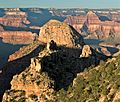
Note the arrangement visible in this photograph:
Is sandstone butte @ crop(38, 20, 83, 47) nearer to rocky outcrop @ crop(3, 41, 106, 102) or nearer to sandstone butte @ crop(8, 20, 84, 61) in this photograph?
sandstone butte @ crop(8, 20, 84, 61)

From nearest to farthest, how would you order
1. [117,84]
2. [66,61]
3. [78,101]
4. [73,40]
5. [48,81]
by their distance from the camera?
[117,84] < [78,101] < [48,81] < [66,61] < [73,40]

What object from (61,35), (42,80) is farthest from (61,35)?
(42,80)

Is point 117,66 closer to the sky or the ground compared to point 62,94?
closer to the sky

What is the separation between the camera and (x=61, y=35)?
158 metres

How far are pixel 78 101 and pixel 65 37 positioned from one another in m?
95.1

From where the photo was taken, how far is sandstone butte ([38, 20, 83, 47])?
150750 mm

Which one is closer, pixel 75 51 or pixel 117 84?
pixel 117 84

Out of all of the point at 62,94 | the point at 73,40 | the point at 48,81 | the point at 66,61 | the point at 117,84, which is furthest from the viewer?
the point at 73,40

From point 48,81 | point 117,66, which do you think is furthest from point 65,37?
point 117,66

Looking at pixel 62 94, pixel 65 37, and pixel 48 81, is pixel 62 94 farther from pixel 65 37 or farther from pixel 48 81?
pixel 65 37

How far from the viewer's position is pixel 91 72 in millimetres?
68938

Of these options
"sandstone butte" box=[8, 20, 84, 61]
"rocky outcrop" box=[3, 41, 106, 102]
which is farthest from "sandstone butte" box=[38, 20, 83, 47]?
"rocky outcrop" box=[3, 41, 106, 102]

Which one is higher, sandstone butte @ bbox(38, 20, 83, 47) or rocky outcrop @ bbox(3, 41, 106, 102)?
rocky outcrop @ bbox(3, 41, 106, 102)

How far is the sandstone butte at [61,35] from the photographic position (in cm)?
15075
